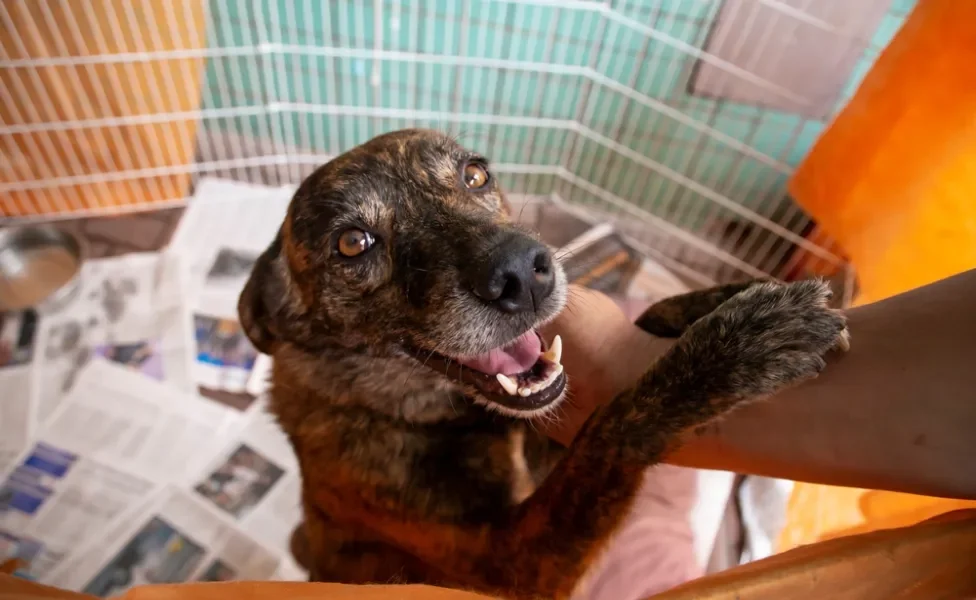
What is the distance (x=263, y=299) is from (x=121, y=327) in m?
1.18

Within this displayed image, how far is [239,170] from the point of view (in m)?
2.56

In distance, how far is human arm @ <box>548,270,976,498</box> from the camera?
0.77m

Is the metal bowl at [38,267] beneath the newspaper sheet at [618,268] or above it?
beneath

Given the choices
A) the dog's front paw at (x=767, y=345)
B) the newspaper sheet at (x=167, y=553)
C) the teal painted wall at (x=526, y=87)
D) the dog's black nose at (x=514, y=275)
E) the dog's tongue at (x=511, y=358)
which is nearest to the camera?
the dog's front paw at (x=767, y=345)

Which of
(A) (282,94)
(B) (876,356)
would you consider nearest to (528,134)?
(A) (282,94)

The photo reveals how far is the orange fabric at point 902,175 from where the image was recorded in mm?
1463

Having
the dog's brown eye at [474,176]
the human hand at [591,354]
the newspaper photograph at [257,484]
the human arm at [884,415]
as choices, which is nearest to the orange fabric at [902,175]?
the human arm at [884,415]

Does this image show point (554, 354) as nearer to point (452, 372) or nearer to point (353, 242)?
point (452, 372)

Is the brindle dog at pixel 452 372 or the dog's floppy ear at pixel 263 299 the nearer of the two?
the brindle dog at pixel 452 372

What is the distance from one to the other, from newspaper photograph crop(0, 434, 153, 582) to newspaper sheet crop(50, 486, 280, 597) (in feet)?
0.17

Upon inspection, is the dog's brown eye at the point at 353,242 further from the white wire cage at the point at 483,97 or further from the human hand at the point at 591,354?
the white wire cage at the point at 483,97

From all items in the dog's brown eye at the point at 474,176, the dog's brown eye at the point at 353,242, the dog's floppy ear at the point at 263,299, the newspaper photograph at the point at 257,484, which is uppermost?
the dog's brown eye at the point at 474,176

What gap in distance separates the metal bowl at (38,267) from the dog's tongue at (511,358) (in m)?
1.87

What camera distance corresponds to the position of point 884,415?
2.70ft
